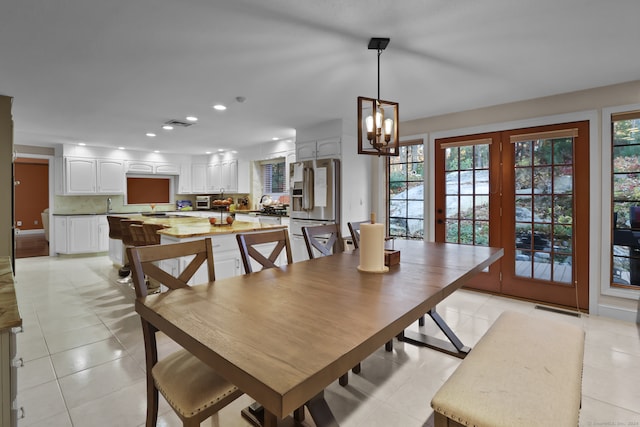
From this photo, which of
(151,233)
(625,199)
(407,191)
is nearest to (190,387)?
(151,233)

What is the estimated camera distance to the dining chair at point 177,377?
1.20 meters

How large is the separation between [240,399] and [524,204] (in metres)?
3.70

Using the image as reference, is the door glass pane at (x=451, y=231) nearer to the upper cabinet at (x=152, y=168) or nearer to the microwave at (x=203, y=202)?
the microwave at (x=203, y=202)

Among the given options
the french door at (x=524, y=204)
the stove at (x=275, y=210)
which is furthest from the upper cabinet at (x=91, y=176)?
the french door at (x=524, y=204)

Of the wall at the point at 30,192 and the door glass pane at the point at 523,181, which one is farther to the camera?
the wall at the point at 30,192

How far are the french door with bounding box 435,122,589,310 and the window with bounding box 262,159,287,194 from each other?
346 centimetres

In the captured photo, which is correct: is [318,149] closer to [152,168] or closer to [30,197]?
[152,168]

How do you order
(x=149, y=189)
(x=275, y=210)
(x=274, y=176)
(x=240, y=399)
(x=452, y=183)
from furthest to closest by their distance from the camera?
(x=149, y=189) → (x=274, y=176) → (x=275, y=210) → (x=452, y=183) → (x=240, y=399)

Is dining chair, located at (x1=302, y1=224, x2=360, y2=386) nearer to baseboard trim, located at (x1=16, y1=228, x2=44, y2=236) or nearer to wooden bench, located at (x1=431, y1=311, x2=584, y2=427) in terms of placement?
wooden bench, located at (x1=431, y1=311, x2=584, y2=427)

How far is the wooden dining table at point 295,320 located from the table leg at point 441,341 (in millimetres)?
899

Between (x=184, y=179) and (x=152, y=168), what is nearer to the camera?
(x=152, y=168)

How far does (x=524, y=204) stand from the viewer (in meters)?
3.79

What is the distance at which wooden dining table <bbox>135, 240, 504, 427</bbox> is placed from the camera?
0.77 metres

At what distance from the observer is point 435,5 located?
188 cm
